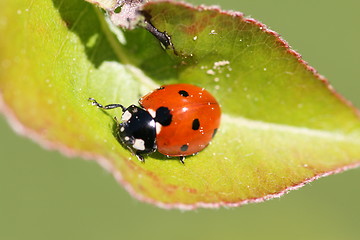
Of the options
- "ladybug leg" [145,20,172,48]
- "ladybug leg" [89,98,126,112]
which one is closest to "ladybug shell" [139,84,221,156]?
"ladybug leg" [89,98,126,112]

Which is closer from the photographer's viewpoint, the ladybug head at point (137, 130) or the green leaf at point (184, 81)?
the green leaf at point (184, 81)

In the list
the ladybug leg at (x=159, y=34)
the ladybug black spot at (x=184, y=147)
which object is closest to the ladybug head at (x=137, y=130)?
the ladybug black spot at (x=184, y=147)

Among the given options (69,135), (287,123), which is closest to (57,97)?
(69,135)

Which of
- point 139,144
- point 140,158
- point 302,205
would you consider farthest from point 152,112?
point 302,205

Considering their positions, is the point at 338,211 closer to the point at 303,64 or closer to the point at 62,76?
the point at 303,64

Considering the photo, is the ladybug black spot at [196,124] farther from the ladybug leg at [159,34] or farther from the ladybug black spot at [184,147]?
the ladybug leg at [159,34]
